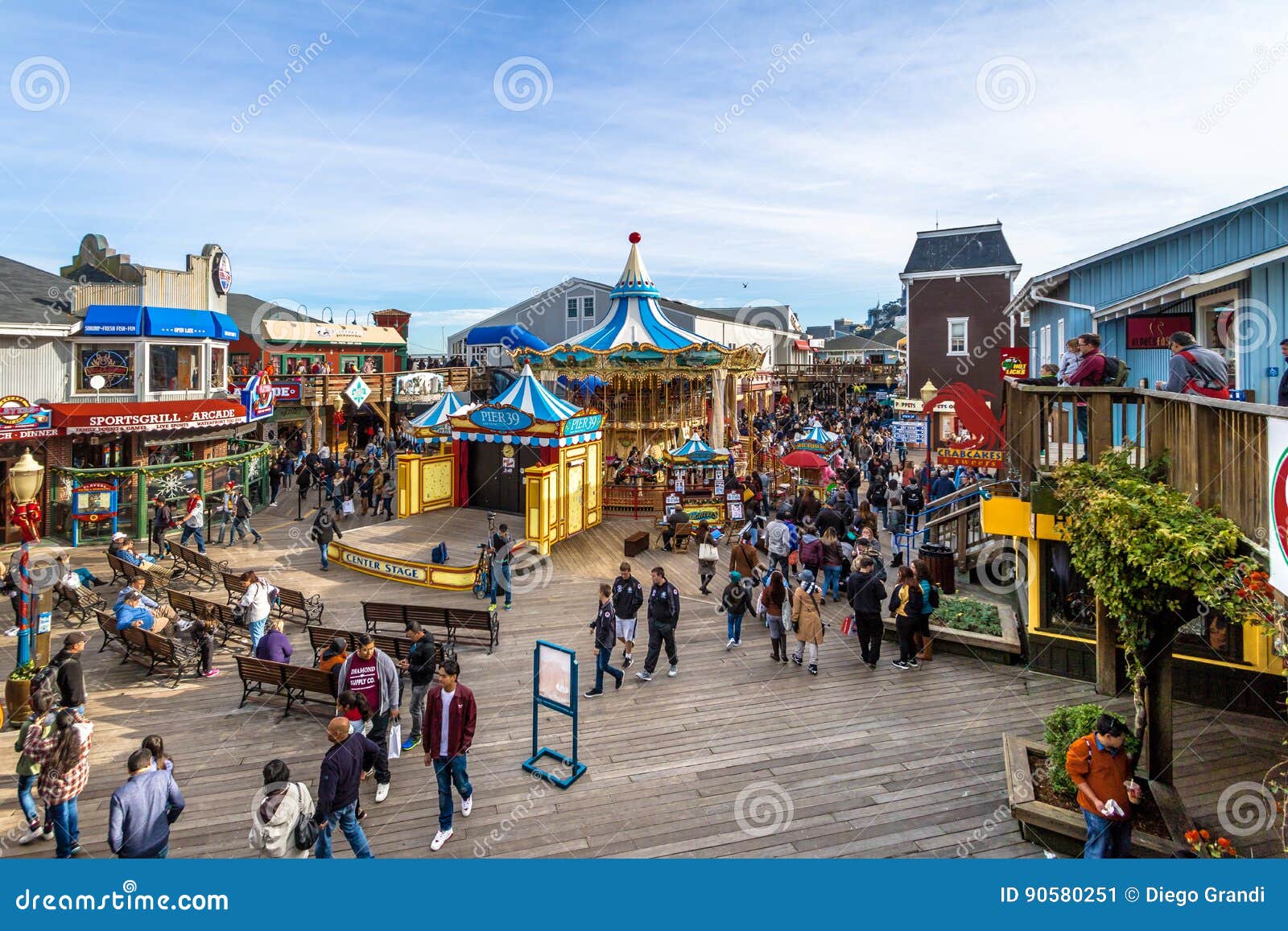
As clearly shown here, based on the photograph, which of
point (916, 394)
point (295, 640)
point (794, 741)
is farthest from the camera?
point (916, 394)

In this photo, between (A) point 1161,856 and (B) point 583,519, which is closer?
(A) point 1161,856

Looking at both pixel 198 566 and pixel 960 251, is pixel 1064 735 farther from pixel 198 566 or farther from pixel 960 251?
pixel 960 251

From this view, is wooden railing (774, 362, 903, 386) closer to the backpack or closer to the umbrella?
the umbrella

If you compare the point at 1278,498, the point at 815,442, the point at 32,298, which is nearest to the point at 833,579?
the point at 1278,498

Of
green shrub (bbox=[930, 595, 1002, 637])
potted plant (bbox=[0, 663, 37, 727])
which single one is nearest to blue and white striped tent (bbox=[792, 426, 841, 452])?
green shrub (bbox=[930, 595, 1002, 637])

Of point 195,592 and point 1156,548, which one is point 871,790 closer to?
point 1156,548

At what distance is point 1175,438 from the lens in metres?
5.90

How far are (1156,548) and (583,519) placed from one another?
1504cm

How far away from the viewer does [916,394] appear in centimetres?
3356

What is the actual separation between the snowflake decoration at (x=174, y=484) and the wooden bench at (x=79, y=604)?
20.8 ft

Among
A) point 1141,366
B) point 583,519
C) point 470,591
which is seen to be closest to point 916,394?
point 583,519

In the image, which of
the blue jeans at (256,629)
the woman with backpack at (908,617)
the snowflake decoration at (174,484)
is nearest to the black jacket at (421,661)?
the blue jeans at (256,629)

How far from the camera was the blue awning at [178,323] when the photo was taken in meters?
20.2

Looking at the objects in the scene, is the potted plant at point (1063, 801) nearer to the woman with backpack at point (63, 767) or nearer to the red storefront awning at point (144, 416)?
the woman with backpack at point (63, 767)
